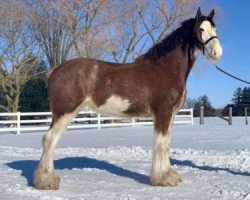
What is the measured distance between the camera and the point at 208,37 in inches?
240

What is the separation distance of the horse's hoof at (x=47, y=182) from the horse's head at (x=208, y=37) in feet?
9.24

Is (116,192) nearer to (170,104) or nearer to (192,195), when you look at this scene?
(192,195)

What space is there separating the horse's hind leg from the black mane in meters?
1.51

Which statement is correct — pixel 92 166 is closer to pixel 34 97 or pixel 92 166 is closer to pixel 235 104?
pixel 34 97

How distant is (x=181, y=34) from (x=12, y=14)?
2425cm

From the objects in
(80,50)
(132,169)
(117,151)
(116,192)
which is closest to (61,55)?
(80,50)

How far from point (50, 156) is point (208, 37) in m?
2.83

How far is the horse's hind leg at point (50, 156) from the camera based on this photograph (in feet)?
19.4

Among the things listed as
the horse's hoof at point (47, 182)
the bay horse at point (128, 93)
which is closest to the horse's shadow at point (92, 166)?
the horse's hoof at point (47, 182)

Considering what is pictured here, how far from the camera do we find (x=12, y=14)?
28641 millimetres

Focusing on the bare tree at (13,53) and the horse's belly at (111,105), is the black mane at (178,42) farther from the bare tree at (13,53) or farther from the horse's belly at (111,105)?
the bare tree at (13,53)

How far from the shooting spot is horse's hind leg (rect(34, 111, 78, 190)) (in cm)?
590

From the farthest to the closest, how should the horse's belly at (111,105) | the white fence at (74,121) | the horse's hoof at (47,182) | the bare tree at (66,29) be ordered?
the bare tree at (66,29) < the white fence at (74,121) < the horse's belly at (111,105) < the horse's hoof at (47,182)

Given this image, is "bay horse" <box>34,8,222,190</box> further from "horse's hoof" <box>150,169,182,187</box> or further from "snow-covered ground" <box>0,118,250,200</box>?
"snow-covered ground" <box>0,118,250,200</box>
